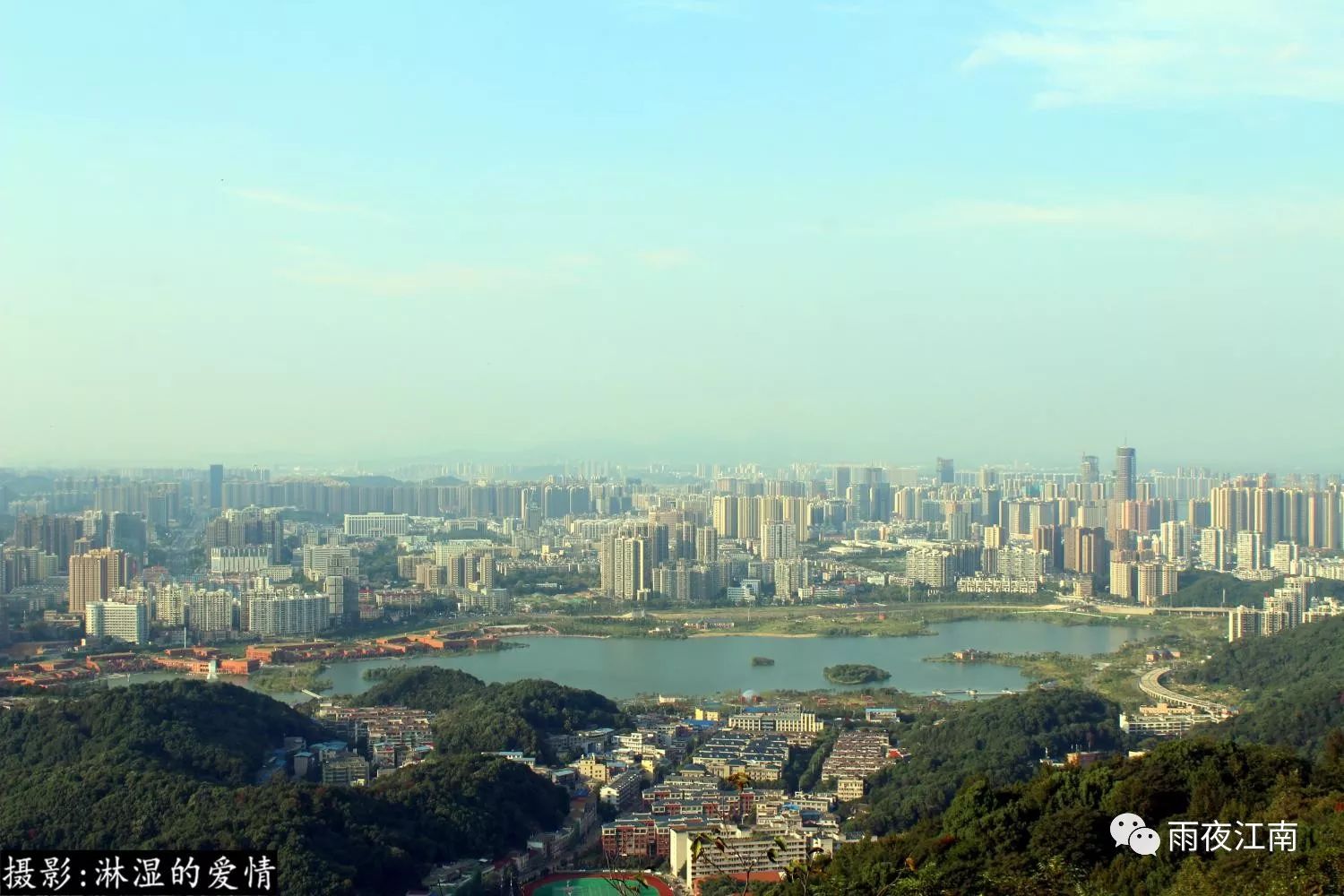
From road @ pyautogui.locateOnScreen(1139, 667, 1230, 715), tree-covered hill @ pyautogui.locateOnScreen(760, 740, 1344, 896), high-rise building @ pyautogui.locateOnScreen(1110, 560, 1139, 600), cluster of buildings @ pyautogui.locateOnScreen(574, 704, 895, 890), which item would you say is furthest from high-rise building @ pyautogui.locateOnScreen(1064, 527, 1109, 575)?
tree-covered hill @ pyautogui.locateOnScreen(760, 740, 1344, 896)

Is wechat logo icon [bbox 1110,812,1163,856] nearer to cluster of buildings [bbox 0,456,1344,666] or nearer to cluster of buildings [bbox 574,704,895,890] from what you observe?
cluster of buildings [bbox 574,704,895,890]

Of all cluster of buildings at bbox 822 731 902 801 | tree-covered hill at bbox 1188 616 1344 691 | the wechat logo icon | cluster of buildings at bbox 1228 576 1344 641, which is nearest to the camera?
the wechat logo icon

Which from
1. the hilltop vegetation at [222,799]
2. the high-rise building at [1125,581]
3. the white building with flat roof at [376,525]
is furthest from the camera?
the white building with flat roof at [376,525]

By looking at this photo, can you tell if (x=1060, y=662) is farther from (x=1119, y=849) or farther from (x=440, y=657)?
(x=1119, y=849)

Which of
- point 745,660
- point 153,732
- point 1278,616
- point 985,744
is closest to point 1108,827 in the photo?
point 985,744

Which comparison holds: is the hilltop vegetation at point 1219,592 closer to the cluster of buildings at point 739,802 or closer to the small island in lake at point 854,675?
the small island in lake at point 854,675

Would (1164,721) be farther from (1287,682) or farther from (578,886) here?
(578,886)

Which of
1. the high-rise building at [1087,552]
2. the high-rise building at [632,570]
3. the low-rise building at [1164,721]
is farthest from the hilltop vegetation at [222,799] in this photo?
the high-rise building at [1087,552]
